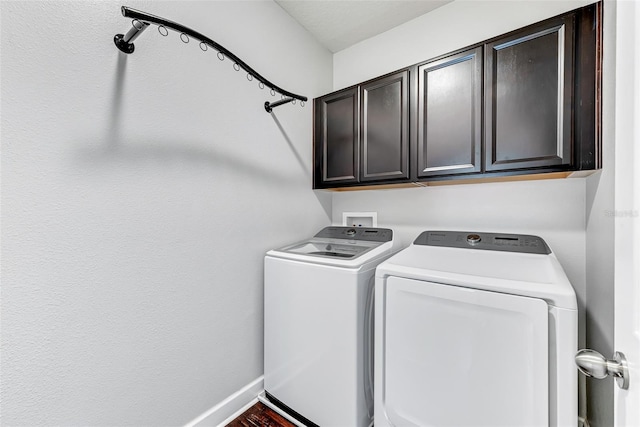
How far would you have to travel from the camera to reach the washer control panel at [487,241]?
1.44m

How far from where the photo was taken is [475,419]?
1003 millimetres

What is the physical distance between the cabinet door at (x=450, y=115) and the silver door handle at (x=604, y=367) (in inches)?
43.0

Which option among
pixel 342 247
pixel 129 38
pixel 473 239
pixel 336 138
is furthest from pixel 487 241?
pixel 129 38

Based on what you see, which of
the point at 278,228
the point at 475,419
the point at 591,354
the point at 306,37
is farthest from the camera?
the point at 306,37

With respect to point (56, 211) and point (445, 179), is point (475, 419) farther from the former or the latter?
point (56, 211)

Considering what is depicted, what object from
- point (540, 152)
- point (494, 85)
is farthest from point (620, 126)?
point (494, 85)

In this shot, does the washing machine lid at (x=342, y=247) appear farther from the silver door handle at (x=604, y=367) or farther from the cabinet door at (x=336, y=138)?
the silver door handle at (x=604, y=367)

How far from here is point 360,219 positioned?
7.55 ft

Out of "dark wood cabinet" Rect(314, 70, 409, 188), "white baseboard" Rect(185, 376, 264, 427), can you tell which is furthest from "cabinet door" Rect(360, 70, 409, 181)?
"white baseboard" Rect(185, 376, 264, 427)

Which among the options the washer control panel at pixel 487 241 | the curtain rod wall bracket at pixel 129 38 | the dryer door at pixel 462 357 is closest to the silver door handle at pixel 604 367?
the dryer door at pixel 462 357

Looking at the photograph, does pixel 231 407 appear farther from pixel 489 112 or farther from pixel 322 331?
pixel 489 112

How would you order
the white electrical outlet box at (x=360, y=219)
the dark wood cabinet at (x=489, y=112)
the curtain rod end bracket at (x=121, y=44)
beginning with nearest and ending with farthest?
the curtain rod end bracket at (x=121, y=44) → the dark wood cabinet at (x=489, y=112) → the white electrical outlet box at (x=360, y=219)

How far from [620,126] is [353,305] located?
1103 millimetres

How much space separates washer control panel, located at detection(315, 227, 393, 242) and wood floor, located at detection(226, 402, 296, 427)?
122 centimetres
